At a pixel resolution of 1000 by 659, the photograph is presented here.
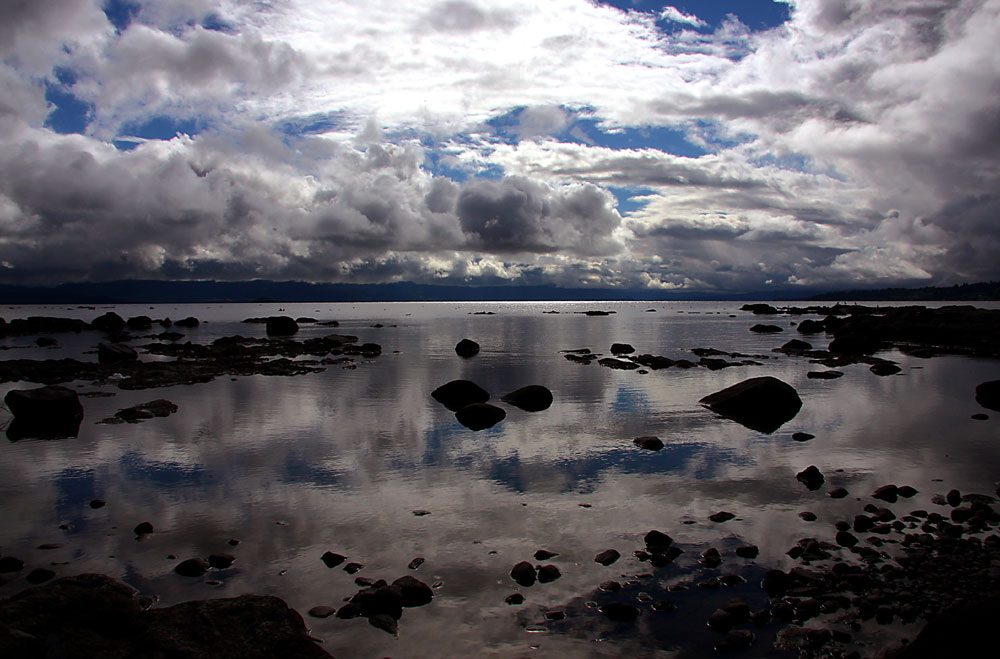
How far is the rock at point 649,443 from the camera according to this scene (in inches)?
878

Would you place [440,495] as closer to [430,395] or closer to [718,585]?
[718,585]

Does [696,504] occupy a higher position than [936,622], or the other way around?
[936,622]

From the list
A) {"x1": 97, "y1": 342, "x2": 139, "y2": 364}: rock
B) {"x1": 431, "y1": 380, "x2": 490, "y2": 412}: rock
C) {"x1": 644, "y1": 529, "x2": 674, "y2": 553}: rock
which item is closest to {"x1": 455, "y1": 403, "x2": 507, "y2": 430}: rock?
{"x1": 431, "y1": 380, "x2": 490, "y2": 412}: rock

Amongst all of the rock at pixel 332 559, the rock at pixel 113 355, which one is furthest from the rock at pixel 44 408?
the rock at pixel 113 355

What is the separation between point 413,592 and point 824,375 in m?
41.0

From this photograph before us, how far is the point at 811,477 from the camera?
17.9 metres

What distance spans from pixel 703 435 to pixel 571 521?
11.8 metres

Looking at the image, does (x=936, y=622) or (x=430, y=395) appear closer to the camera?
(x=936, y=622)

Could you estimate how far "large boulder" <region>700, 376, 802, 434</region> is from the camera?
1117 inches

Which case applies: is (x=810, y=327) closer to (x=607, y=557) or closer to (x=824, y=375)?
(x=824, y=375)

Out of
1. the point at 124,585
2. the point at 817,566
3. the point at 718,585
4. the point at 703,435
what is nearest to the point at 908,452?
the point at 703,435

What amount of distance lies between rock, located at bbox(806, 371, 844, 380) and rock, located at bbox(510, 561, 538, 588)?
37402mm

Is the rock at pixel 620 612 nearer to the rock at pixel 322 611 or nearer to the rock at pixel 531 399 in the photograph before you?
the rock at pixel 322 611

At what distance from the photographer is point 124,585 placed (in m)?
10.9
